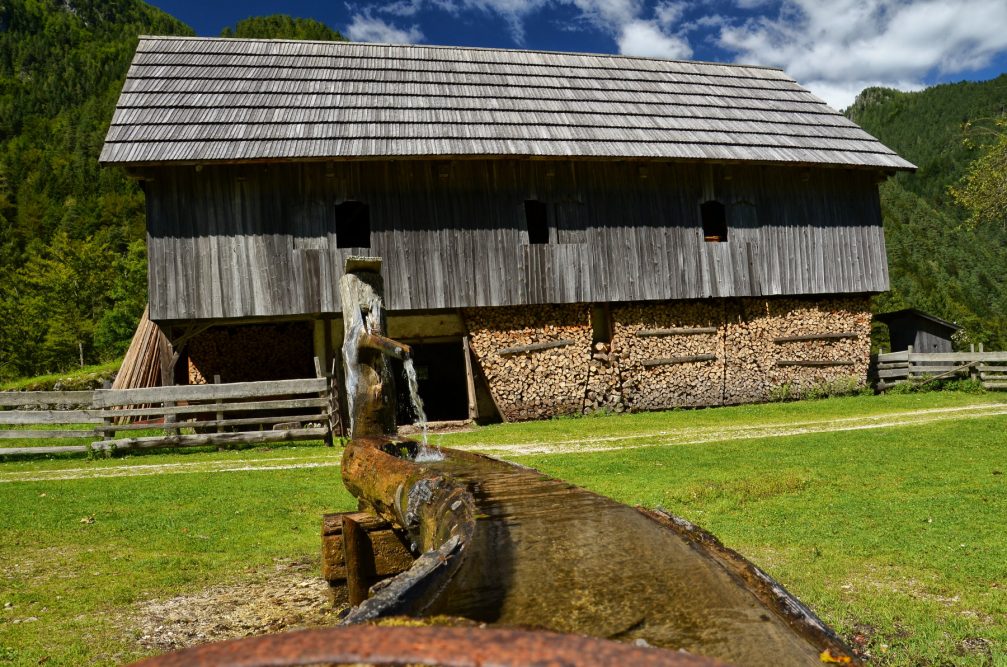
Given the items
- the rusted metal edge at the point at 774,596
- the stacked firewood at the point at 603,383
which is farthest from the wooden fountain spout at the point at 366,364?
the stacked firewood at the point at 603,383

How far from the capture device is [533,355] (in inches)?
654

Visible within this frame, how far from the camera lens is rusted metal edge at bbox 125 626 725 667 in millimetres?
1266

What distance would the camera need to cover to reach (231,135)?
49.0 feet

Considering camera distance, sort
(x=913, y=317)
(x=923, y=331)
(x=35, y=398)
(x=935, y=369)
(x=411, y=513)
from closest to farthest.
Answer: (x=411, y=513)
(x=35, y=398)
(x=935, y=369)
(x=923, y=331)
(x=913, y=317)

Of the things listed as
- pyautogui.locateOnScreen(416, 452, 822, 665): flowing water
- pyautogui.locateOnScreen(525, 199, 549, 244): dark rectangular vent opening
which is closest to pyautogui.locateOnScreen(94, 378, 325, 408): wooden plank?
pyautogui.locateOnScreen(525, 199, 549, 244): dark rectangular vent opening

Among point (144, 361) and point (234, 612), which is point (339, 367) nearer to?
point (144, 361)

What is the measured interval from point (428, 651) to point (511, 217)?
15438 mm

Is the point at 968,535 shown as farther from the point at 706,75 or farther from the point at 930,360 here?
the point at 706,75

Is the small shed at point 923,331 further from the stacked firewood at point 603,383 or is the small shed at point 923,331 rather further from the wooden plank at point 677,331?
the stacked firewood at point 603,383

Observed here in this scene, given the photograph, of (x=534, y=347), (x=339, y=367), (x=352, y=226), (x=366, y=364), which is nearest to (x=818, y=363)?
(x=534, y=347)

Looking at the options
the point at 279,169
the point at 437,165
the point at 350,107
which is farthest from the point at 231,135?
the point at 437,165

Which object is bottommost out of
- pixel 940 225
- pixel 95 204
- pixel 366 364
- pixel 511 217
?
pixel 366 364

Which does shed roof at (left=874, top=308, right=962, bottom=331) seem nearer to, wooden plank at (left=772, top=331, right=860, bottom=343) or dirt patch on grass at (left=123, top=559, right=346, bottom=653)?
wooden plank at (left=772, top=331, right=860, bottom=343)

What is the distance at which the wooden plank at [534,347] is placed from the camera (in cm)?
1647
